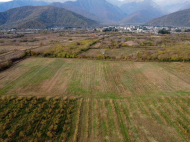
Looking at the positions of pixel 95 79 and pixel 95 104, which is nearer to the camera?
pixel 95 104

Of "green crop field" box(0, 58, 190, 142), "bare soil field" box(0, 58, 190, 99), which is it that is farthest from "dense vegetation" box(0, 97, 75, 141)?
"bare soil field" box(0, 58, 190, 99)

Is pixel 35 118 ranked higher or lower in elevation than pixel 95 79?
lower

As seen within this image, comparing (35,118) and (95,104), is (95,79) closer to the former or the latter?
(95,104)

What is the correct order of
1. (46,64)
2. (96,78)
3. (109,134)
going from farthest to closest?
1. (46,64)
2. (96,78)
3. (109,134)

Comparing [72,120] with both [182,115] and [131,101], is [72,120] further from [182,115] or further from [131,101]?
[182,115]

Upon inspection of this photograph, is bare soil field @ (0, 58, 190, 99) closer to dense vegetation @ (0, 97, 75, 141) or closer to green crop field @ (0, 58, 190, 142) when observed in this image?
green crop field @ (0, 58, 190, 142)

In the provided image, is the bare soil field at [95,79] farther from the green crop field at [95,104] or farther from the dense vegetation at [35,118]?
the dense vegetation at [35,118]

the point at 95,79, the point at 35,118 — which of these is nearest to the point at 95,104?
the point at 35,118

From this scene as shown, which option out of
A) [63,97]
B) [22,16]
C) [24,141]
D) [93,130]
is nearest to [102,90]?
[63,97]
